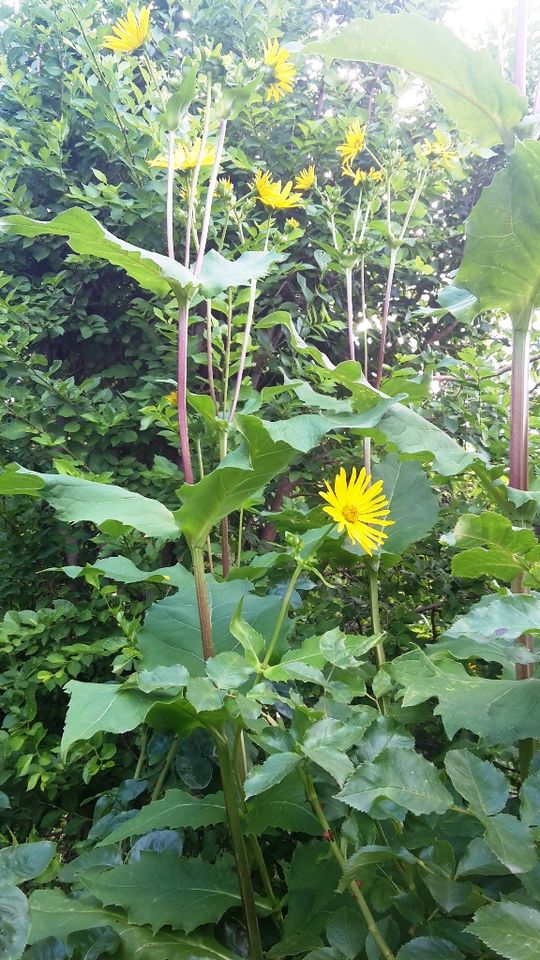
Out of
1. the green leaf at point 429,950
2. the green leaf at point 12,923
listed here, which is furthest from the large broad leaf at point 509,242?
the green leaf at point 12,923

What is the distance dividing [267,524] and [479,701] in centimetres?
99

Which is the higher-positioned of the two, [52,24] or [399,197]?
[52,24]

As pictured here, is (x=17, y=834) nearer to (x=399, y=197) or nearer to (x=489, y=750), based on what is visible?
(x=489, y=750)

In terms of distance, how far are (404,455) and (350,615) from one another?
605 millimetres

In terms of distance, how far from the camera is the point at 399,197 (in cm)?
157

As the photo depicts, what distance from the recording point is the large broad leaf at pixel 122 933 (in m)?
0.58

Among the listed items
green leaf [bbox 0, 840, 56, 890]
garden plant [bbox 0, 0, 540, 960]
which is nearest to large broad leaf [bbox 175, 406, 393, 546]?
garden plant [bbox 0, 0, 540, 960]

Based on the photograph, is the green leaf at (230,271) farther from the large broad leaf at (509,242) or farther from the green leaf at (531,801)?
the green leaf at (531,801)

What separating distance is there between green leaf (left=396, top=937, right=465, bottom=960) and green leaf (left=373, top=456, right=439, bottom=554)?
0.51 m

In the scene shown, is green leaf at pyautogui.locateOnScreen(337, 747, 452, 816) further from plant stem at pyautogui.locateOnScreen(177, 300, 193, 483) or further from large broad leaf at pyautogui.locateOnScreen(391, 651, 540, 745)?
plant stem at pyautogui.locateOnScreen(177, 300, 193, 483)

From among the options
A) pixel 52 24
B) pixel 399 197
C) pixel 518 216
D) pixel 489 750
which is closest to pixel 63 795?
pixel 489 750

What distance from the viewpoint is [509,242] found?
2.42 ft

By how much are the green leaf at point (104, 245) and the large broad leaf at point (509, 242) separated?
1.17ft

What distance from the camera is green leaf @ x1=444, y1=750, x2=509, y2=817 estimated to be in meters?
0.43
